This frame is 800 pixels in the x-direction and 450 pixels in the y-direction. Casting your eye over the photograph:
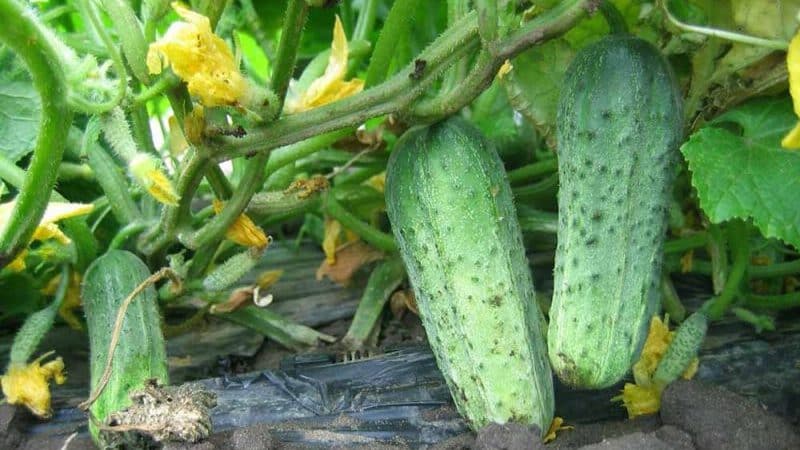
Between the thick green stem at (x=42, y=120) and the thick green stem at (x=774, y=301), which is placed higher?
the thick green stem at (x=42, y=120)

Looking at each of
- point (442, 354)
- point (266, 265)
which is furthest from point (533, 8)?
point (266, 265)

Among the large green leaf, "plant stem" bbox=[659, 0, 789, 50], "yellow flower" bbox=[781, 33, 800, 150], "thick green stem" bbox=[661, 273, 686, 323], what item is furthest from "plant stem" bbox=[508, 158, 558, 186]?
the large green leaf

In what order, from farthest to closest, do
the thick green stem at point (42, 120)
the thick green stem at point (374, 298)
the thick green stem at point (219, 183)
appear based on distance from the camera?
1. the thick green stem at point (374, 298)
2. the thick green stem at point (219, 183)
3. the thick green stem at point (42, 120)

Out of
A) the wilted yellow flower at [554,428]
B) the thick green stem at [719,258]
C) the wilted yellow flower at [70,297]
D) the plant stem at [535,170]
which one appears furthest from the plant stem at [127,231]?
the thick green stem at [719,258]

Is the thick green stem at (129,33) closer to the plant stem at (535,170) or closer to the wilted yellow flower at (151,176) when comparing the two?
the wilted yellow flower at (151,176)

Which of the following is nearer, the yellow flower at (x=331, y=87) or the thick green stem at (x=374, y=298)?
the yellow flower at (x=331, y=87)

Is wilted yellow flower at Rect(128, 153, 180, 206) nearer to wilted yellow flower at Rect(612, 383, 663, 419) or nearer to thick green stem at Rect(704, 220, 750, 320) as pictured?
wilted yellow flower at Rect(612, 383, 663, 419)

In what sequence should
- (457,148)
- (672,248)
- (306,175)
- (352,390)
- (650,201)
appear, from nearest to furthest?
(650,201) < (457,148) < (352,390) < (672,248) < (306,175)

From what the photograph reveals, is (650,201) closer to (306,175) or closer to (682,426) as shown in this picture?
A: (682,426)
